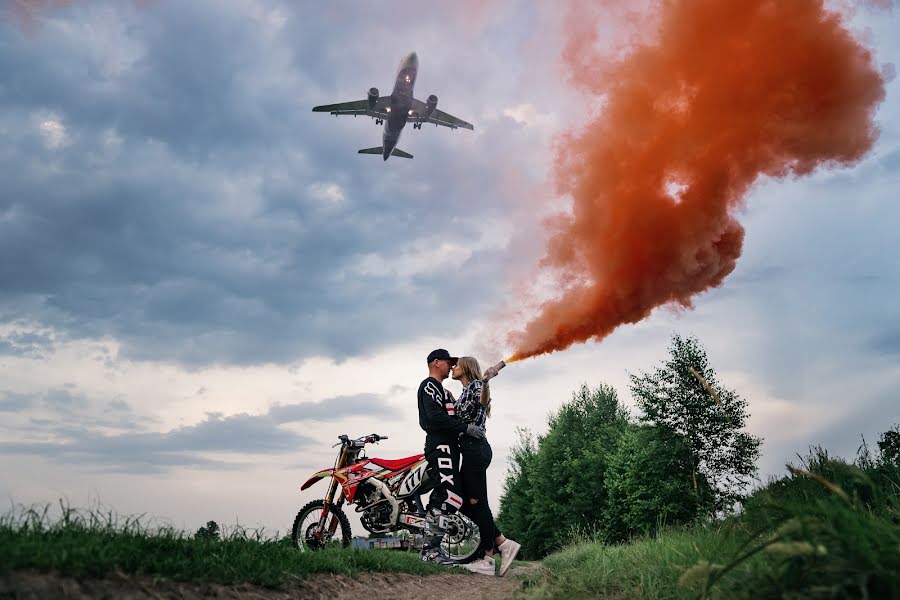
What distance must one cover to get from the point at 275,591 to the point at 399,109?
34.9m

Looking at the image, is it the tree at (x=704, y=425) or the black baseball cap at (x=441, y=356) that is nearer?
the black baseball cap at (x=441, y=356)

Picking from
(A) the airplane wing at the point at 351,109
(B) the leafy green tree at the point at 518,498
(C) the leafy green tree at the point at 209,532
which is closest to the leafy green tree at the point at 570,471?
(B) the leafy green tree at the point at 518,498

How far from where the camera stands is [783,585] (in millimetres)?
2889

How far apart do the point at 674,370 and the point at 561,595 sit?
2563 cm

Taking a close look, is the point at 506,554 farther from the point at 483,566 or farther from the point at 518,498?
the point at 518,498

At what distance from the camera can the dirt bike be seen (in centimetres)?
866

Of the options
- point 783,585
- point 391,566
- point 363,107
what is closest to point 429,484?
point 391,566

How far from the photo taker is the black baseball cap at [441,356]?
9.03 metres

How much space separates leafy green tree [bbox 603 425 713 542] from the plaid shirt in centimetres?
1858

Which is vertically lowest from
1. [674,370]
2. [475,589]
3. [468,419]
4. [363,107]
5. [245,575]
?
[475,589]

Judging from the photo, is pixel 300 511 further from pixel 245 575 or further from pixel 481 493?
pixel 245 575

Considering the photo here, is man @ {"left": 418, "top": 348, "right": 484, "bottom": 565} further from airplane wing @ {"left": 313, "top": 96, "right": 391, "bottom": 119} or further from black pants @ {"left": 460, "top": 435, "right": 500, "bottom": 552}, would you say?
airplane wing @ {"left": 313, "top": 96, "right": 391, "bottom": 119}

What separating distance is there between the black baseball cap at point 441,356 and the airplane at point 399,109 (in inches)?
1148

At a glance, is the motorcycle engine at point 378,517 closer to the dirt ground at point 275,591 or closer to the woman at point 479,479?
the woman at point 479,479
